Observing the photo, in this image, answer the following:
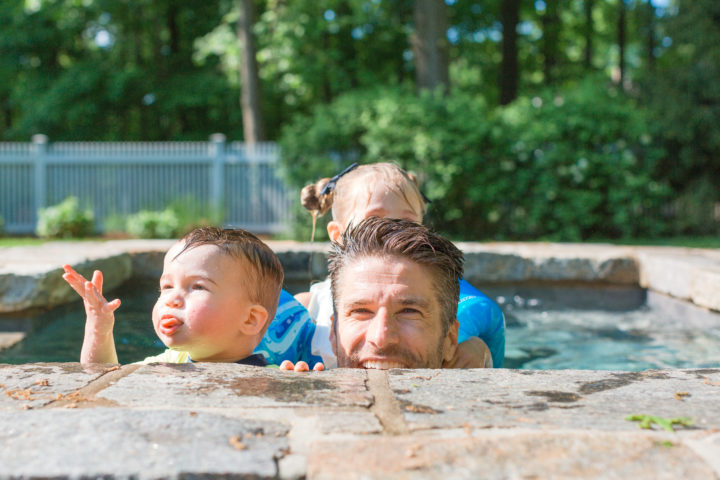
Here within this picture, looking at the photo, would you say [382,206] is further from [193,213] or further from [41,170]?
[41,170]

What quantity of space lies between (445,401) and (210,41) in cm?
1525

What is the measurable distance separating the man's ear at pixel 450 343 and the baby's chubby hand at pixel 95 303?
1036 millimetres

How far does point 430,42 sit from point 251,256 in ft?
35.8

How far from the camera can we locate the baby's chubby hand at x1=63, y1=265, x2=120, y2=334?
206 cm

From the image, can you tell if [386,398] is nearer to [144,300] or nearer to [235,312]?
[235,312]

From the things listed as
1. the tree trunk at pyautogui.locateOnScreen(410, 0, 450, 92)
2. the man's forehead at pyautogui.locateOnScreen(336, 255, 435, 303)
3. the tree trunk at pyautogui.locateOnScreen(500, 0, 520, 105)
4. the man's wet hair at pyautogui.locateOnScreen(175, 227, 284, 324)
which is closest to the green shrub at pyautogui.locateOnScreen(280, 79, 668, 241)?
the tree trunk at pyautogui.locateOnScreen(410, 0, 450, 92)

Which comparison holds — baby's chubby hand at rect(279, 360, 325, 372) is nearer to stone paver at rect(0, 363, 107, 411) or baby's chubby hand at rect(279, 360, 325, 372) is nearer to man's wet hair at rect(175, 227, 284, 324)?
man's wet hair at rect(175, 227, 284, 324)

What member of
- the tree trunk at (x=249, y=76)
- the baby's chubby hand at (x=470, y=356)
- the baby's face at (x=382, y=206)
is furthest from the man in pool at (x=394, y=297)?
the tree trunk at (x=249, y=76)

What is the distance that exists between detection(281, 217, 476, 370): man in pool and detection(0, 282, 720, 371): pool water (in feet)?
6.72

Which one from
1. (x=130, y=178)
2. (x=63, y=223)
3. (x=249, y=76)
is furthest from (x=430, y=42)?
(x=63, y=223)

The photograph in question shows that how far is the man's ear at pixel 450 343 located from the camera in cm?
222

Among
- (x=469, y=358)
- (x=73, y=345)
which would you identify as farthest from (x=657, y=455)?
(x=73, y=345)

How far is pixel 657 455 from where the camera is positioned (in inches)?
47.2

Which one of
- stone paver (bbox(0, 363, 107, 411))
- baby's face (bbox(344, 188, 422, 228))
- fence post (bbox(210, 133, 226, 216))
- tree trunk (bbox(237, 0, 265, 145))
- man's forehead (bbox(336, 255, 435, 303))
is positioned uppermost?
tree trunk (bbox(237, 0, 265, 145))
